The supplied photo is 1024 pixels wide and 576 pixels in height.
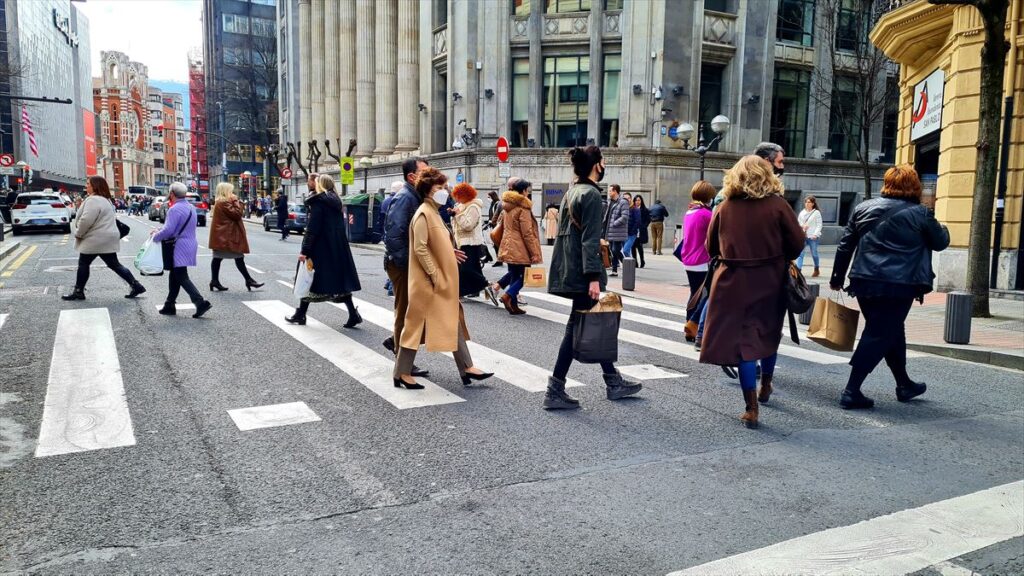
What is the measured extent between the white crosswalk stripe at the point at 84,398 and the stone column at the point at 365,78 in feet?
123

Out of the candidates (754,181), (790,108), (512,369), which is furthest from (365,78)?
(754,181)

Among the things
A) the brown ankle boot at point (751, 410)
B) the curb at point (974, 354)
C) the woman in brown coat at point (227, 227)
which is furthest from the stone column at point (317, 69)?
the brown ankle boot at point (751, 410)

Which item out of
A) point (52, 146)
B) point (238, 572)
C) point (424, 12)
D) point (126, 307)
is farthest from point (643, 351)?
point (52, 146)

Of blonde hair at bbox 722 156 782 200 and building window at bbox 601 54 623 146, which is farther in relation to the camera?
building window at bbox 601 54 623 146

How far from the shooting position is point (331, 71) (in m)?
48.7

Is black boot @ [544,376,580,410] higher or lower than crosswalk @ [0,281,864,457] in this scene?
higher

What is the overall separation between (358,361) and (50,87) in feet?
350

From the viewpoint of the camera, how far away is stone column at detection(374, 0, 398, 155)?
41.2 meters

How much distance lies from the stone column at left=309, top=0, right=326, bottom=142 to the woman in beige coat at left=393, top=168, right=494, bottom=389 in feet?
159

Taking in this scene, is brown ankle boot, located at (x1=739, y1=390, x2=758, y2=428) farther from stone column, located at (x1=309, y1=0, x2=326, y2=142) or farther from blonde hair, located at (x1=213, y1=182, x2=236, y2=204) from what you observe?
stone column, located at (x1=309, y1=0, x2=326, y2=142)

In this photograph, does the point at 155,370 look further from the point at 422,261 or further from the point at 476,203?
the point at 476,203

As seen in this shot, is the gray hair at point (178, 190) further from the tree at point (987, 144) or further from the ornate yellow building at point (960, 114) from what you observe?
the ornate yellow building at point (960, 114)

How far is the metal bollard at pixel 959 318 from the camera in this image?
8.25m

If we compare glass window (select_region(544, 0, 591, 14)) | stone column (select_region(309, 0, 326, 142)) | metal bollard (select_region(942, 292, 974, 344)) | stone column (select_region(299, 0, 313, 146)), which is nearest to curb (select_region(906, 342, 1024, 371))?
metal bollard (select_region(942, 292, 974, 344))
